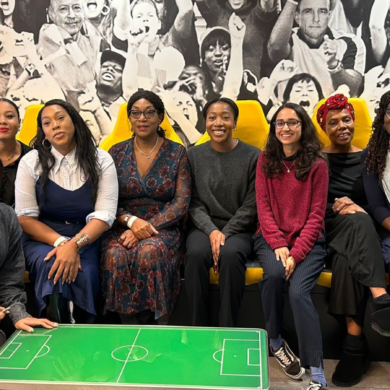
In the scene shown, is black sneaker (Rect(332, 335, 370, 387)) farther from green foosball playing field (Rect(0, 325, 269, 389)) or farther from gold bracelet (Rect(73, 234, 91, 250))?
gold bracelet (Rect(73, 234, 91, 250))

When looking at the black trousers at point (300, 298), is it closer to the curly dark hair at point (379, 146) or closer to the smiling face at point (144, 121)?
the curly dark hair at point (379, 146)

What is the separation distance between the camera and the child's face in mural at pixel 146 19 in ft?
10.3

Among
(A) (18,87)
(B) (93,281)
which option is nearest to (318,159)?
(B) (93,281)

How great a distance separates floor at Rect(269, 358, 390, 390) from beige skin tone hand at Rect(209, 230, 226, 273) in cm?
57

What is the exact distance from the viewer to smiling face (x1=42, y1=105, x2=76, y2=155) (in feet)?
7.84

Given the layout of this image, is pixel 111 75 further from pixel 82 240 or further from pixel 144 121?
pixel 82 240

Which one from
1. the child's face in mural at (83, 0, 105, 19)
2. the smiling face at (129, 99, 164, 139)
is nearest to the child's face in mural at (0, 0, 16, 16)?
the child's face in mural at (83, 0, 105, 19)

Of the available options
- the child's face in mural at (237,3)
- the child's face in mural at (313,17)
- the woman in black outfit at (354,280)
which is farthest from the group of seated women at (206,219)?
the child's face in mural at (237,3)

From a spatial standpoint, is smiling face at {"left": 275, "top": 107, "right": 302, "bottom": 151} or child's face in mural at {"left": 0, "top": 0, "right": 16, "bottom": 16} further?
child's face in mural at {"left": 0, "top": 0, "right": 16, "bottom": 16}

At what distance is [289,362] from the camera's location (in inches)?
86.6

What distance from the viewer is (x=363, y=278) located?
215cm

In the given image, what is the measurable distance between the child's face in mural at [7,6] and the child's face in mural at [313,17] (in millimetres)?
1935

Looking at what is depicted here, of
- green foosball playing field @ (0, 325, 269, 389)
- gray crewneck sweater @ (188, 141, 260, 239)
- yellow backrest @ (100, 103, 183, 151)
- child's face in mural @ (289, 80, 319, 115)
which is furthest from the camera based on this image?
child's face in mural @ (289, 80, 319, 115)

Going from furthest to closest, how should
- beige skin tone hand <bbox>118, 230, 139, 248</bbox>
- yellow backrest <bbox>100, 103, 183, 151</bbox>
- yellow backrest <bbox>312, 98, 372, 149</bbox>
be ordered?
yellow backrest <bbox>100, 103, 183, 151</bbox>, yellow backrest <bbox>312, 98, 372, 149</bbox>, beige skin tone hand <bbox>118, 230, 139, 248</bbox>
